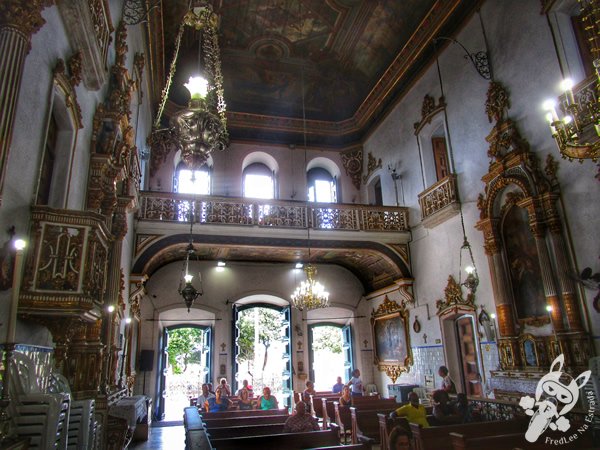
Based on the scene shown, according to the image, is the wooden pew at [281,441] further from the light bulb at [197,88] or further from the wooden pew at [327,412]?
the wooden pew at [327,412]

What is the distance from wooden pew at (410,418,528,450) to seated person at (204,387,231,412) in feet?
21.6

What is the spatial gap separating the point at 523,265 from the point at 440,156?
185 inches

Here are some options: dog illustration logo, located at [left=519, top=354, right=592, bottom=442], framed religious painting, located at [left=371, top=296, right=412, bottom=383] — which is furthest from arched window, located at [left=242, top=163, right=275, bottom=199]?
dog illustration logo, located at [left=519, top=354, right=592, bottom=442]

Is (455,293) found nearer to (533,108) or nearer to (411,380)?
(411,380)

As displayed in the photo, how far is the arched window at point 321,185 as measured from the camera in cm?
1742

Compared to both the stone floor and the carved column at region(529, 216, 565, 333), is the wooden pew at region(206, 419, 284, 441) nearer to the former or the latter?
the stone floor

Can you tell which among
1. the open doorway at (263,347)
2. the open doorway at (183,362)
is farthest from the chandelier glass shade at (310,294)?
the open doorway at (183,362)

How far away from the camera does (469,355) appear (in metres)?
10.8

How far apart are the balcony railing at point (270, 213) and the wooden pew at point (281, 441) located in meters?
6.92

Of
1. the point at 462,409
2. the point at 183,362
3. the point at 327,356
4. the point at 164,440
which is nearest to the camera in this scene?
the point at 462,409

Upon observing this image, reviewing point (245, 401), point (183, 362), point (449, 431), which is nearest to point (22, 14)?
point (449, 431)

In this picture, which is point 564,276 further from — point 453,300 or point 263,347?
point 263,347

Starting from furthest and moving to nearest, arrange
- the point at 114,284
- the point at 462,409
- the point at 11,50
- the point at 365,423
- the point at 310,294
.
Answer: the point at 310,294
the point at 365,423
the point at 114,284
the point at 462,409
the point at 11,50

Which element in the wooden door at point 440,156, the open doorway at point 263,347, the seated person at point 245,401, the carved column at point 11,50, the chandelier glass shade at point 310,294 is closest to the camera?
the carved column at point 11,50
